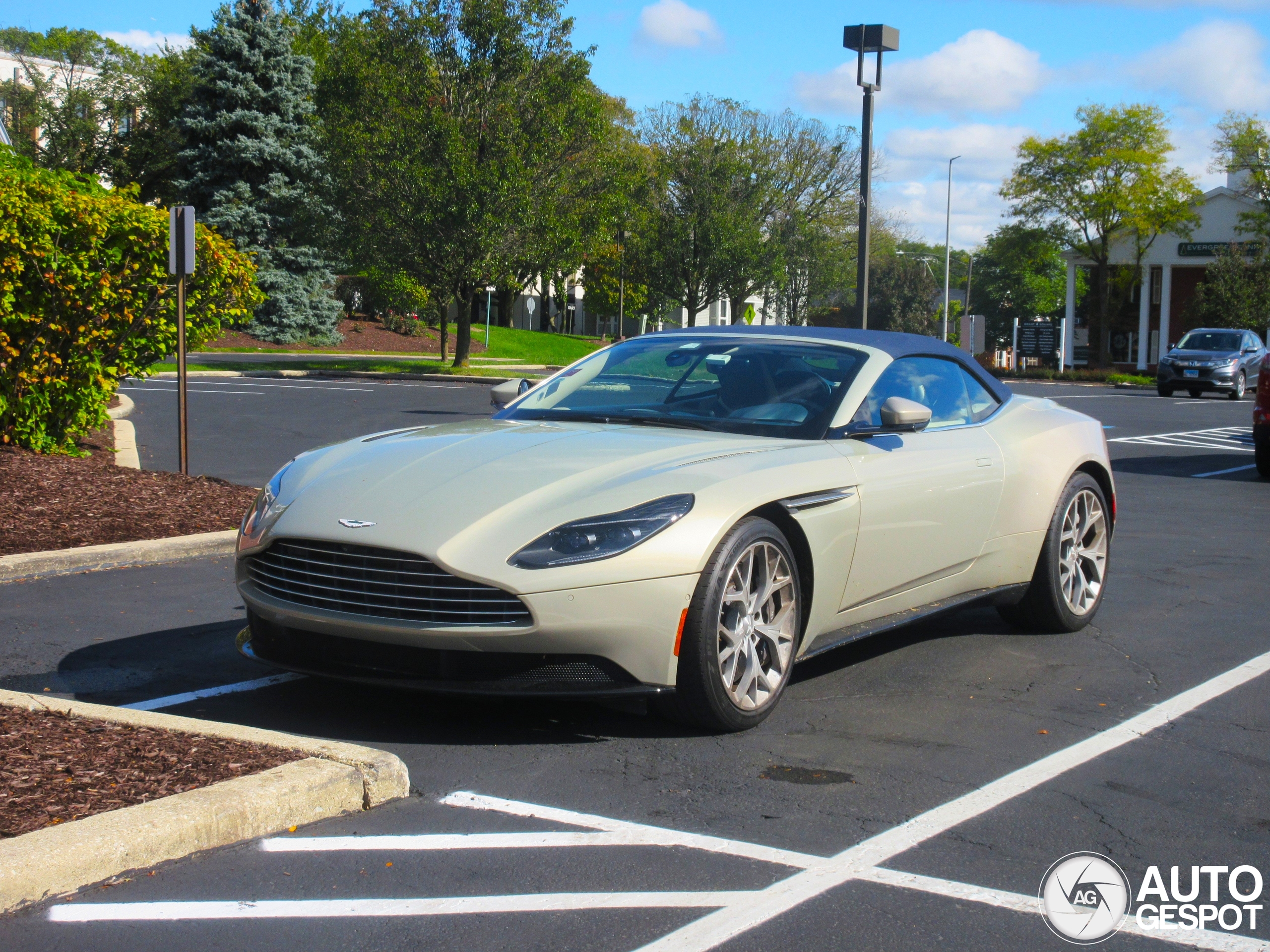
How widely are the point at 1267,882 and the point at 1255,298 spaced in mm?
50461

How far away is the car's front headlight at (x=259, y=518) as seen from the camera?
15.9 feet

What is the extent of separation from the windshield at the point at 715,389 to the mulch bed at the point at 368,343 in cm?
3957

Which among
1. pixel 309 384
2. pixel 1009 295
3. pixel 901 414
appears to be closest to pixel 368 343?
pixel 309 384

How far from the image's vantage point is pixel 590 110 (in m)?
36.3

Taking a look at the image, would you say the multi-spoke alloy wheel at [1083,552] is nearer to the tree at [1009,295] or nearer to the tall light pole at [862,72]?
the tall light pole at [862,72]

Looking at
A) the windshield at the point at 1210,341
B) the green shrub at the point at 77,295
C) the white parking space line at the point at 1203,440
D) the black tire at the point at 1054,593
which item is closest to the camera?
the black tire at the point at 1054,593

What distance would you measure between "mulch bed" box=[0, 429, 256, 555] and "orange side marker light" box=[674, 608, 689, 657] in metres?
4.97

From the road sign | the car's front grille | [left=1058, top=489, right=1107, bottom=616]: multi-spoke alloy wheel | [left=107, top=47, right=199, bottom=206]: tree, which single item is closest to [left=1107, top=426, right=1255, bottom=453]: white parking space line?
[left=1058, top=489, right=1107, bottom=616]: multi-spoke alloy wheel

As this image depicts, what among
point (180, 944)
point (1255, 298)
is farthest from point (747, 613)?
point (1255, 298)

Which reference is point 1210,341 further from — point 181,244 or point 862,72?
point 181,244

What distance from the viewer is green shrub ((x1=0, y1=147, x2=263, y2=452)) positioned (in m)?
10.2

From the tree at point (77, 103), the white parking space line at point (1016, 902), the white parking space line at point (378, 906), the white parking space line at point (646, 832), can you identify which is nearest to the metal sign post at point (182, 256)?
the white parking space line at point (646, 832)

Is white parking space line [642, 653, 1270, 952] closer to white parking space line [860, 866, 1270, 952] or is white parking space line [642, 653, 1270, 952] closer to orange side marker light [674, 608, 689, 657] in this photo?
white parking space line [860, 866, 1270, 952]

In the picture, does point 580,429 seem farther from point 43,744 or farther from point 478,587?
point 43,744
